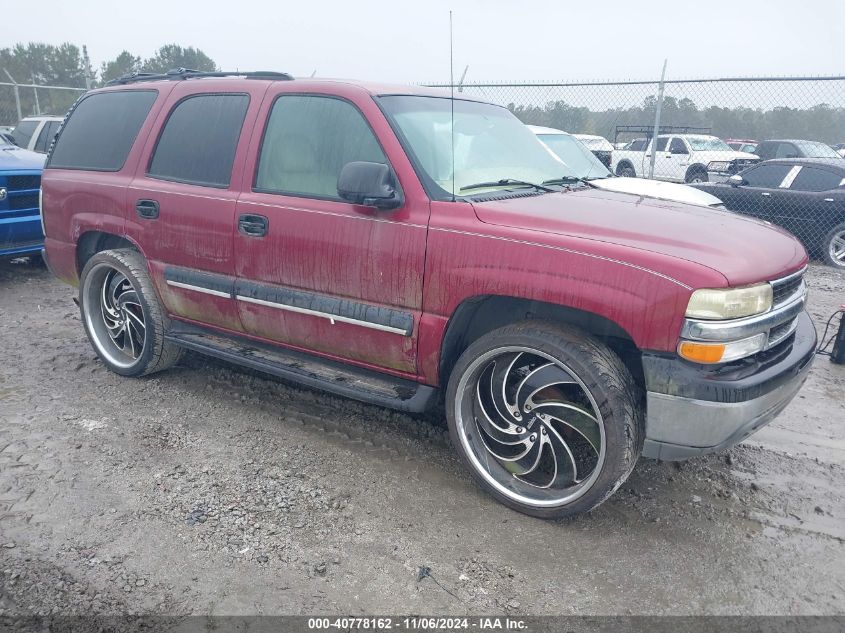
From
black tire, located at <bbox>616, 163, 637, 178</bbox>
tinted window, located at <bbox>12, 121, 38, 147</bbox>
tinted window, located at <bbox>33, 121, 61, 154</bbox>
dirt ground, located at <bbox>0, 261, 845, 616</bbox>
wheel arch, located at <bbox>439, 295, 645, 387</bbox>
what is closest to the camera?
dirt ground, located at <bbox>0, 261, 845, 616</bbox>

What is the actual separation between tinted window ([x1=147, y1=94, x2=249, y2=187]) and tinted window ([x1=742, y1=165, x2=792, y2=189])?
8.40m

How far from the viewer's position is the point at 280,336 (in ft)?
12.2

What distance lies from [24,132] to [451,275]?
12249mm

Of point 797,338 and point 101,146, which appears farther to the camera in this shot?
point 101,146

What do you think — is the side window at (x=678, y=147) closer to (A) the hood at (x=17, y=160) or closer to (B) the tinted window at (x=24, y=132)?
(B) the tinted window at (x=24, y=132)

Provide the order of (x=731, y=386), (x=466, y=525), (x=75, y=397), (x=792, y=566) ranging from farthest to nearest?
1. (x=75, y=397)
2. (x=466, y=525)
3. (x=792, y=566)
4. (x=731, y=386)

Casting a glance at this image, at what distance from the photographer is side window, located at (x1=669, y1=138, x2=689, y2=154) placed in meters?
17.7

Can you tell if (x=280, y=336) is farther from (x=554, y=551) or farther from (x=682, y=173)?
(x=682, y=173)

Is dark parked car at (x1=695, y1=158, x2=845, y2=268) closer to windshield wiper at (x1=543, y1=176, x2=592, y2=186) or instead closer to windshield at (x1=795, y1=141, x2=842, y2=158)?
windshield at (x1=795, y1=141, x2=842, y2=158)

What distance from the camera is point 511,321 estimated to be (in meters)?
3.17

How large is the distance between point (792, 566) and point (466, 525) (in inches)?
53.0

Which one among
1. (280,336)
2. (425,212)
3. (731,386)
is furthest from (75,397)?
(731,386)

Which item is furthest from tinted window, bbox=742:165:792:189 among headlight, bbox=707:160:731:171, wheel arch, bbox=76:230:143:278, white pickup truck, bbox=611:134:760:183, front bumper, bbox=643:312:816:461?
wheel arch, bbox=76:230:143:278

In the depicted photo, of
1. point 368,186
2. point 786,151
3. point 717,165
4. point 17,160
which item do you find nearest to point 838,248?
point 786,151
